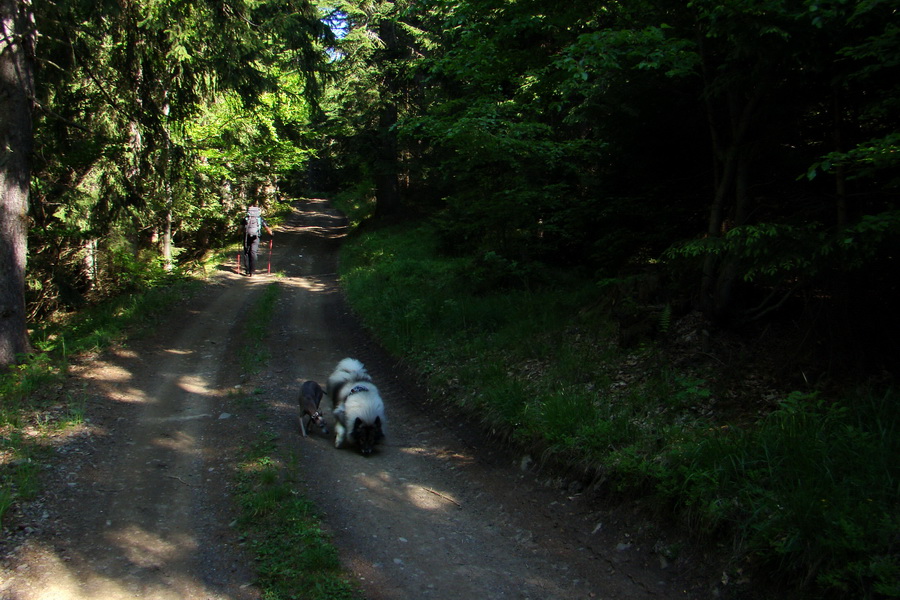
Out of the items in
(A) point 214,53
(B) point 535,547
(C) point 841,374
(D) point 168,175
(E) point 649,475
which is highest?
(A) point 214,53

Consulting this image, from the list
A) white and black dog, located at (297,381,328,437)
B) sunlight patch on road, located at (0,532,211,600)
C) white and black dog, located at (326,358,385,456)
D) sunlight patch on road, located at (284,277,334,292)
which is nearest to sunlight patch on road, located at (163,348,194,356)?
white and black dog, located at (297,381,328,437)

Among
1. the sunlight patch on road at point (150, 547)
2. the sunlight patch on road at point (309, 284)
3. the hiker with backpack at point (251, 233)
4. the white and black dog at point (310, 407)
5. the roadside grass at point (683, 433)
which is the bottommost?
the sunlight patch on road at point (150, 547)

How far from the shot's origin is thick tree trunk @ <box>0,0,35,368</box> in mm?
8953

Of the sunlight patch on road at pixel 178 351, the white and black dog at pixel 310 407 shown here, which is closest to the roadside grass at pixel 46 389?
the sunlight patch on road at pixel 178 351

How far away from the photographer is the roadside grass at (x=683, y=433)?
4.00m

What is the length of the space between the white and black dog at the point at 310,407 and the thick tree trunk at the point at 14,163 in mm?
4703

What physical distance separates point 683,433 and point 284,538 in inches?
155

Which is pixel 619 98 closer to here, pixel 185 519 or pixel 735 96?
pixel 735 96

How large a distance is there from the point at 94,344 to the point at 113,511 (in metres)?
6.25

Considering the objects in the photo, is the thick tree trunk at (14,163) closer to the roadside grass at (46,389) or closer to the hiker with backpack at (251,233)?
the roadside grass at (46,389)

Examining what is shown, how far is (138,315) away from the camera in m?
13.5

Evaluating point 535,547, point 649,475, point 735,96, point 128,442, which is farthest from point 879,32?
point 128,442

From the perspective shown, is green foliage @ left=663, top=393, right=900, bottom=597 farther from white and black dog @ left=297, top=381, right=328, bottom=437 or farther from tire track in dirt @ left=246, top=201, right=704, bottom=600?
white and black dog @ left=297, top=381, right=328, bottom=437

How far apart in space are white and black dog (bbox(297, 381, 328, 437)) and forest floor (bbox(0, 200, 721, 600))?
161 millimetres
